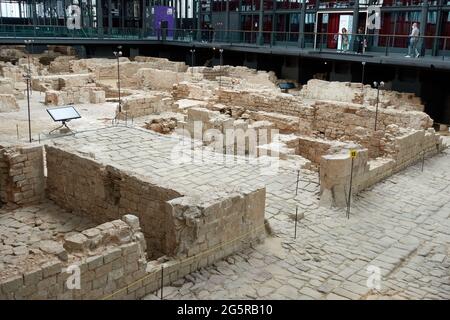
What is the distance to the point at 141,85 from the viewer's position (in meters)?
25.5

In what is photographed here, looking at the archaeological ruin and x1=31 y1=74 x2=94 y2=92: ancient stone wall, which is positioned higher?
x1=31 y1=74 x2=94 y2=92: ancient stone wall

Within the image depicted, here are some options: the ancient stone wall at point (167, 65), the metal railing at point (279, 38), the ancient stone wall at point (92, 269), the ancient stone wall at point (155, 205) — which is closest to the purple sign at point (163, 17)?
the metal railing at point (279, 38)

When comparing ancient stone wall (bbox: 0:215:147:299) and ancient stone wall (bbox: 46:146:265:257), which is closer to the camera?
ancient stone wall (bbox: 0:215:147:299)

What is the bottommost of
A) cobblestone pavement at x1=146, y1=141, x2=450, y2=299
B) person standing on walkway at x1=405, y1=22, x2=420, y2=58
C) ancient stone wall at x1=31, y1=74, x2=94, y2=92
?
cobblestone pavement at x1=146, y1=141, x2=450, y2=299

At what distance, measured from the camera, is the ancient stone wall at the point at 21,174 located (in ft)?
32.2

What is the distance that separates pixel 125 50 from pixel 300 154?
26959 millimetres

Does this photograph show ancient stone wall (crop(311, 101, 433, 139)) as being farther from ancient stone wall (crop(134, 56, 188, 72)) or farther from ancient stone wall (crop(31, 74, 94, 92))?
ancient stone wall (crop(134, 56, 188, 72))

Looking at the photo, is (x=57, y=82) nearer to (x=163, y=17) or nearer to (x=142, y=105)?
(x=142, y=105)

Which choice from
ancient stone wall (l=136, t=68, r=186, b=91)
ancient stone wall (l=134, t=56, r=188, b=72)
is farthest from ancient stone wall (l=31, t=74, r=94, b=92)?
ancient stone wall (l=134, t=56, r=188, b=72)

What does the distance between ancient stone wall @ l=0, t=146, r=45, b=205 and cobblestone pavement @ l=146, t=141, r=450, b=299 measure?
16.2 feet

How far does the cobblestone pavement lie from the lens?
6832mm
